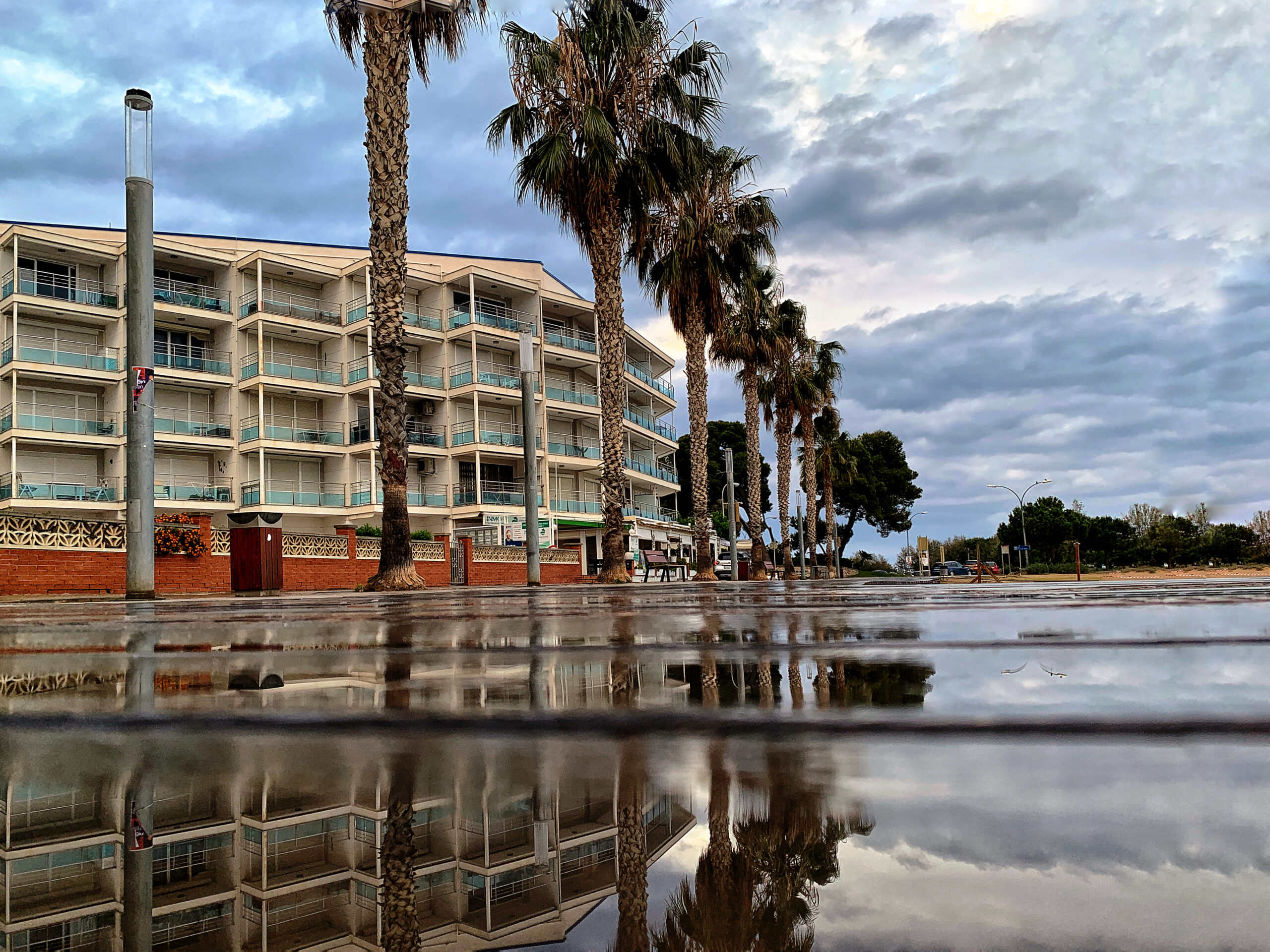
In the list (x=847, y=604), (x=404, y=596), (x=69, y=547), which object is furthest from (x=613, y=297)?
(x=847, y=604)

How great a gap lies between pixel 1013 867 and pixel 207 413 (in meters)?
47.3

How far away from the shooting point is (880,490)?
79.1 m

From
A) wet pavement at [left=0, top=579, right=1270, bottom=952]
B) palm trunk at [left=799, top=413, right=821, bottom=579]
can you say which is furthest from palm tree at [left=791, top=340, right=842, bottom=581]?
wet pavement at [left=0, top=579, right=1270, bottom=952]

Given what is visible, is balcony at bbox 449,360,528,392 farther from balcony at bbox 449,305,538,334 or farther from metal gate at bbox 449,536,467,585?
metal gate at bbox 449,536,467,585

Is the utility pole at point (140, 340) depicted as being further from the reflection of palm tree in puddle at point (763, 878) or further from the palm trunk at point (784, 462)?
the palm trunk at point (784, 462)

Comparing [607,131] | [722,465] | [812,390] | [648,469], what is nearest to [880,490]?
[722,465]

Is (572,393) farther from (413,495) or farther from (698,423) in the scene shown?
(698,423)

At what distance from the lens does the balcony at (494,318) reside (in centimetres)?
4650

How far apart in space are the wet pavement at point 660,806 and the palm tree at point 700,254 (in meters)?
21.9

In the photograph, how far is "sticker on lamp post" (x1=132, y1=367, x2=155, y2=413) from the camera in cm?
1112

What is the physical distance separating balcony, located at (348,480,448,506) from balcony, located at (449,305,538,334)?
8.68m

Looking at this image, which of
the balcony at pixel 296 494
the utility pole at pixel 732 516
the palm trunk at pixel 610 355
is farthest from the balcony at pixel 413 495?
the palm trunk at pixel 610 355

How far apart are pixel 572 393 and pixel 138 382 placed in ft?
128

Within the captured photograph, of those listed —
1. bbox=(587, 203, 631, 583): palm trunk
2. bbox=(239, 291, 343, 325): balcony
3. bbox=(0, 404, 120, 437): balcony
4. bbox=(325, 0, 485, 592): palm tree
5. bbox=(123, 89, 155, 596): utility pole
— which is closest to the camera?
bbox=(123, 89, 155, 596): utility pole
